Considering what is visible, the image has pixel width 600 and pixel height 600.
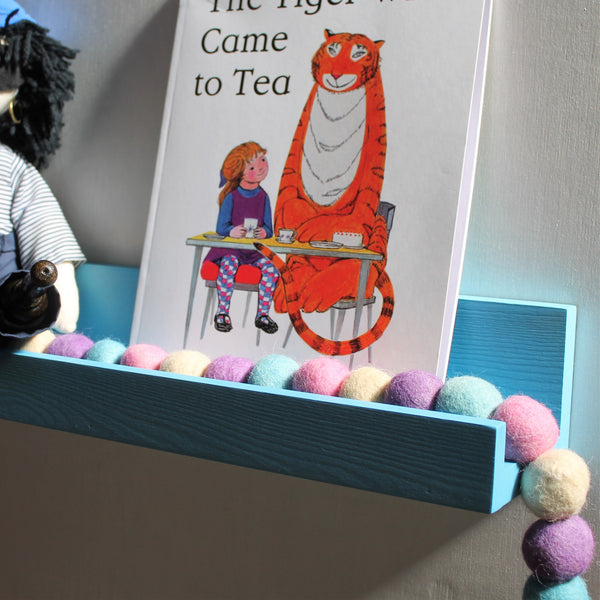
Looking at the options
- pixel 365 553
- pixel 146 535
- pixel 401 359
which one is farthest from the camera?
pixel 146 535

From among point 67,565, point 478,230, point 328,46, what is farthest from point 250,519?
point 328,46

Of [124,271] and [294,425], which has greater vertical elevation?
[124,271]

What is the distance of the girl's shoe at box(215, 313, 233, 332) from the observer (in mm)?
623

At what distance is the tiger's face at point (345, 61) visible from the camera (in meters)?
0.59

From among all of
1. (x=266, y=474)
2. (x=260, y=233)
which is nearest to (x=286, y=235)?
(x=260, y=233)

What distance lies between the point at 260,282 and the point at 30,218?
273 millimetres

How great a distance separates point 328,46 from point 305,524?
0.48m

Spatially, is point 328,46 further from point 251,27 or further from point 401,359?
point 401,359

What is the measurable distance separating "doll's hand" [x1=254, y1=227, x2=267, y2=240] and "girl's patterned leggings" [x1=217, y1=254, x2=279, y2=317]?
0.02m

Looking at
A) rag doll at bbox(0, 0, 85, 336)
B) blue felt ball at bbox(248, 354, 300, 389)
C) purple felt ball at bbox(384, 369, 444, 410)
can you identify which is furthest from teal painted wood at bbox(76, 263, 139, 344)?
purple felt ball at bbox(384, 369, 444, 410)

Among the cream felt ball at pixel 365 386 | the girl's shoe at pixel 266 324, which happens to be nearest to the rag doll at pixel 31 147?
the girl's shoe at pixel 266 324

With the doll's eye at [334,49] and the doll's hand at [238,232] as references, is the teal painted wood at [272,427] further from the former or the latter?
the doll's eye at [334,49]

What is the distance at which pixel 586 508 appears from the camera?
0.57 meters

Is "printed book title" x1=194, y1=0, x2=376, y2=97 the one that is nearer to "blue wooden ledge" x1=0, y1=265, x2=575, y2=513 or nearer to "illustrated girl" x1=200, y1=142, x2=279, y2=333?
"illustrated girl" x1=200, y1=142, x2=279, y2=333
